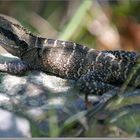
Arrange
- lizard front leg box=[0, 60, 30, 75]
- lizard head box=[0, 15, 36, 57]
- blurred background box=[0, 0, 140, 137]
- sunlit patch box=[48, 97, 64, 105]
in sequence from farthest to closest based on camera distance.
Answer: blurred background box=[0, 0, 140, 137]
lizard head box=[0, 15, 36, 57]
lizard front leg box=[0, 60, 30, 75]
sunlit patch box=[48, 97, 64, 105]

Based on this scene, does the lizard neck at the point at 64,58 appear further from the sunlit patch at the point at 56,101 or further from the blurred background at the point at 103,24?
the sunlit patch at the point at 56,101

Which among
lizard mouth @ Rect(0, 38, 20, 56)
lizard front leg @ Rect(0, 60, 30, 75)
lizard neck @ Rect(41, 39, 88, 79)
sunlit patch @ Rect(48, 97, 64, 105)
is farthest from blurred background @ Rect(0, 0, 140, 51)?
sunlit patch @ Rect(48, 97, 64, 105)

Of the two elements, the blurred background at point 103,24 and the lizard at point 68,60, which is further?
the blurred background at point 103,24

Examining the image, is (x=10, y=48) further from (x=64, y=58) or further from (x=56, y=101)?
(x=56, y=101)

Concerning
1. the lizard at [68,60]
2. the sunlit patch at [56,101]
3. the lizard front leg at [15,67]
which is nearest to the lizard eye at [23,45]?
the lizard at [68,60]

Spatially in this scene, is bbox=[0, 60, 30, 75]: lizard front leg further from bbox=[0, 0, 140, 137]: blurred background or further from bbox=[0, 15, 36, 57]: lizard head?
bbox=[0, 0, 140, 137]: blurred background

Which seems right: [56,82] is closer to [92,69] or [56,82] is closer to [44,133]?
[92,69]

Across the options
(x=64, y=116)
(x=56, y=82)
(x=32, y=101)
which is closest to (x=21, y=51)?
(x=56, y=82)

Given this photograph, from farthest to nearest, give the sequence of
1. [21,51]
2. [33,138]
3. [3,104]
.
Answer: [21,51] < [3,104] < [33,138]
